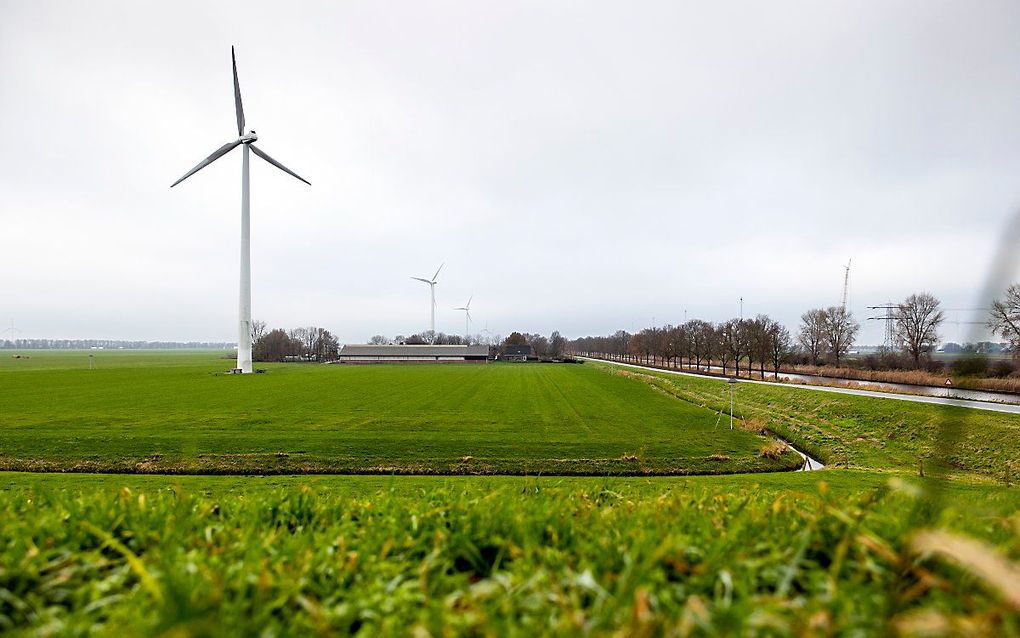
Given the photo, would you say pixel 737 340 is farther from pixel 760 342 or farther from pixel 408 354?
pixel 408 354

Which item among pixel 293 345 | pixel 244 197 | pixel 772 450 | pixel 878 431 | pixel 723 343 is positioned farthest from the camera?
pixel 293 345

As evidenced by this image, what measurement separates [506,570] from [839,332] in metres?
102

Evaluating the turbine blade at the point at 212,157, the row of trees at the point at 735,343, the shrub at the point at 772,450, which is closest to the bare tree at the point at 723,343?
the row of trees at the point at 735,343

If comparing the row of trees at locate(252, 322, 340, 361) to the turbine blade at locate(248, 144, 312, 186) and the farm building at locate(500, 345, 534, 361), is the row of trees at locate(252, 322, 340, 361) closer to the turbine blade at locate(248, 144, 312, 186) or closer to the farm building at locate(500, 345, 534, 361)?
the farm building at locate(500, 345, 534, 361)

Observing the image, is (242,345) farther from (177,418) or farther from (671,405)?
(671,405)

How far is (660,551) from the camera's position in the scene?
76.3 inches

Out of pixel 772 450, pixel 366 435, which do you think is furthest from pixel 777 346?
pixel 366 435

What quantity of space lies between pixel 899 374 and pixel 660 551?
66.3 metres

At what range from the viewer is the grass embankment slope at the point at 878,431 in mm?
21391

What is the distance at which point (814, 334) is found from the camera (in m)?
91.4

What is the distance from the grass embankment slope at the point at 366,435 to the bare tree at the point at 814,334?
2484 inches

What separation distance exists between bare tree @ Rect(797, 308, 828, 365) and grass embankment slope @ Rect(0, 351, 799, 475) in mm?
63105

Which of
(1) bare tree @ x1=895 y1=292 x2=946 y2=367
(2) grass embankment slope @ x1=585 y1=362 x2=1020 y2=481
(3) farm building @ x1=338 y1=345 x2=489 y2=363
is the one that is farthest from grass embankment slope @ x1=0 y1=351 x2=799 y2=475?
(3) farm building @ x1=338 y1=345 x2=489 y2=363

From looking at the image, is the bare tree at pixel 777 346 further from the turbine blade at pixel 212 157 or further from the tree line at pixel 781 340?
the turbine blade at pixel 212 157
